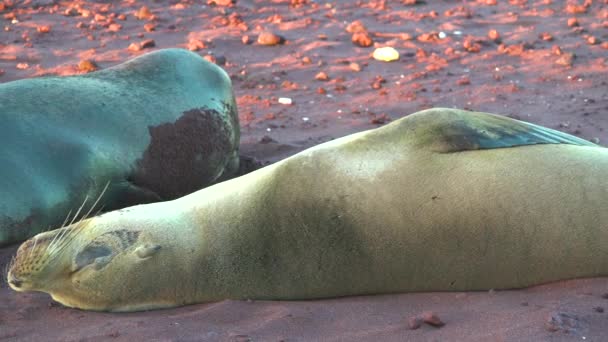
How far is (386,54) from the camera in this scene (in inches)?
301

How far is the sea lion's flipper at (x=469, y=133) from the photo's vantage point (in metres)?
3.39

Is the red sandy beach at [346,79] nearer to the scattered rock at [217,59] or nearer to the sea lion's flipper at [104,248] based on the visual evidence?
the scattered rock at [217,59]

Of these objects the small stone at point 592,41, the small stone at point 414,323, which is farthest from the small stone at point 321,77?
the small stone at point 414,323

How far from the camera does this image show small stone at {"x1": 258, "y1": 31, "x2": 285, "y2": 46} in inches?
318

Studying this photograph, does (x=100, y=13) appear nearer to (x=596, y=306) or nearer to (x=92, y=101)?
(x=92, y=101)

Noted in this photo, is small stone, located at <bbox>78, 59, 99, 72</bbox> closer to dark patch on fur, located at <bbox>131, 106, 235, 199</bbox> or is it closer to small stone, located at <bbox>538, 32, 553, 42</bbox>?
dark patch on fur, located at <bbox>131, 106, 235, 199</bbox>

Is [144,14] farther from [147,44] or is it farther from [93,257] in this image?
[93,257]

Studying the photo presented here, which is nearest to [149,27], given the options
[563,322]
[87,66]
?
[87,66]

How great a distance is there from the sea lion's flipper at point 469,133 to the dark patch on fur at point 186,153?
1.62m

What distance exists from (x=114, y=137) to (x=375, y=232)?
66.7 inches

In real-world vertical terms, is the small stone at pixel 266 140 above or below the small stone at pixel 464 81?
above

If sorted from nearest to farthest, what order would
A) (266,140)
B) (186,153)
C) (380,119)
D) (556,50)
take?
1. (186,153)
2. (266,140)
3. (380,119)
4. (556,50)

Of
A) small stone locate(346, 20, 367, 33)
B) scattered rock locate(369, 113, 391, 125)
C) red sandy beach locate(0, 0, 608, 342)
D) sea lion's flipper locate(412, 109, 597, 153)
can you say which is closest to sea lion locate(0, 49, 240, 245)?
red sandy beach locate(0, 0, 608, 342)

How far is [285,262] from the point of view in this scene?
3379mm
